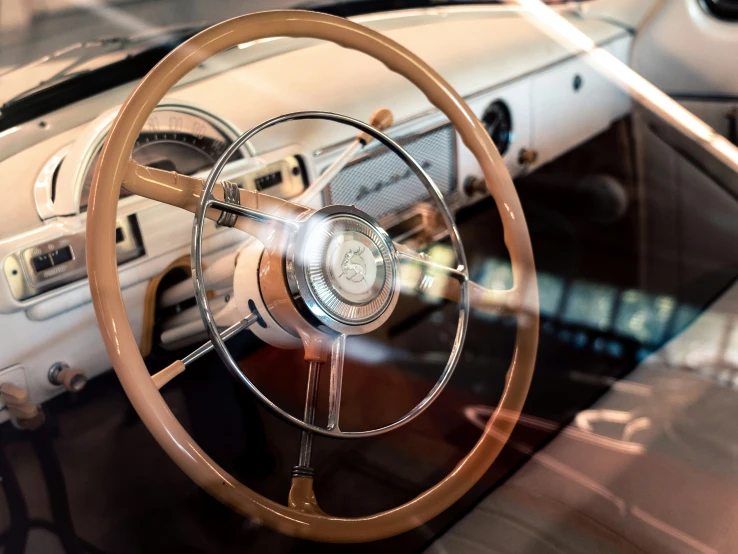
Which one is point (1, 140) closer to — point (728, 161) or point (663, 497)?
point (663, 497)

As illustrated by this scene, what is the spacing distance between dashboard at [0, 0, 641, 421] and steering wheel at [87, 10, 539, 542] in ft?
1.14

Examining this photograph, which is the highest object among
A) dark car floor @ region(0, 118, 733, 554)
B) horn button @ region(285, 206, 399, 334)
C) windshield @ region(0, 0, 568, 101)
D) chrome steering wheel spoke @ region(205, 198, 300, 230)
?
windshield @ region(0, 0, 568, 101)

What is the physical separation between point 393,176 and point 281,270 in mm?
716

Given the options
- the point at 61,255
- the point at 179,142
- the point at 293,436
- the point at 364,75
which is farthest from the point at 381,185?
the point at 61,255

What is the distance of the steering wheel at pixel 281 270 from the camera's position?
68 cm

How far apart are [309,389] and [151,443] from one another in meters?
0.48

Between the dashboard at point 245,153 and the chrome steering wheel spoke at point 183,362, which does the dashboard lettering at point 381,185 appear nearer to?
the dashboard at point 245,153

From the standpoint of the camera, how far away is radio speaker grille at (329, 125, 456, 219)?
1330mm

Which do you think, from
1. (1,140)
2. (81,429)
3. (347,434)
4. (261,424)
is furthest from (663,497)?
(1,140)

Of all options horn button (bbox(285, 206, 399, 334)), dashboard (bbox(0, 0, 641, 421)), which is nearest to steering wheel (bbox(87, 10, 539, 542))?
horn button (bbox(285, 206, 399, 334))

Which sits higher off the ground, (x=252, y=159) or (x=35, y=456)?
(x=252, y=159)

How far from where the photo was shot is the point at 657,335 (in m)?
1.38

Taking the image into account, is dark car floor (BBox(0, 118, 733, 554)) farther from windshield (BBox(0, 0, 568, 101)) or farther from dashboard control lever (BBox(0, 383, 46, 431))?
windshield (BBox(0, 0, 568, 101))

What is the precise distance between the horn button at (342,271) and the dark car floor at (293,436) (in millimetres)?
309
